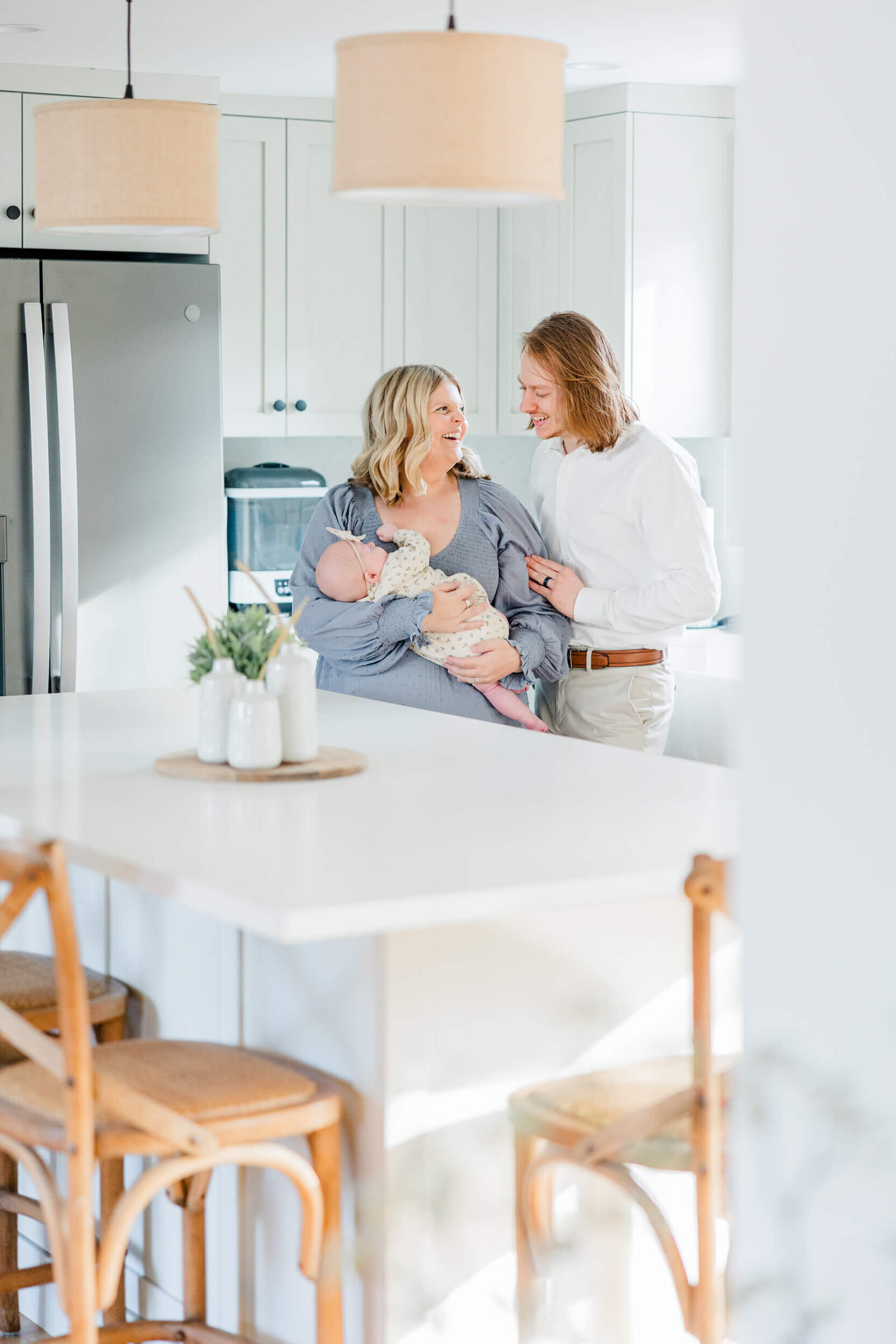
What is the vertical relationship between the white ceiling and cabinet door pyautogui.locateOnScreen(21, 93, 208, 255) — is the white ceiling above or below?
above

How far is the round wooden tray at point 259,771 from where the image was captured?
215 centimetres

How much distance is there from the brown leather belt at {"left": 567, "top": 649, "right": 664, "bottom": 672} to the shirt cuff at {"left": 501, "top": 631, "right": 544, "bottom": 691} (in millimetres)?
86

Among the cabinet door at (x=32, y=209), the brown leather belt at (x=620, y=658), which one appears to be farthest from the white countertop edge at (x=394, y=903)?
the cabinet door at (x=32, y=209)

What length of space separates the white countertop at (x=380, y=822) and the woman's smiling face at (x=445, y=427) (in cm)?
64

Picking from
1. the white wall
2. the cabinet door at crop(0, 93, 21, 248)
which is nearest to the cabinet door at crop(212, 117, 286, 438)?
the cabinet door at crop(0, 93, 21, 248)

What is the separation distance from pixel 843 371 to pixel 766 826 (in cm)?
18

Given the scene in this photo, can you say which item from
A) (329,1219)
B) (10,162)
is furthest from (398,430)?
(329,1219)

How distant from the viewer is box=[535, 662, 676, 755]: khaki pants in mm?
3096

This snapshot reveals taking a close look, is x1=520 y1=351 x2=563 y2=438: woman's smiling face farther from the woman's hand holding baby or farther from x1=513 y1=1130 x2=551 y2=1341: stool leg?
x1=513 y1=1130 x2=551 y2=1341: stool leg

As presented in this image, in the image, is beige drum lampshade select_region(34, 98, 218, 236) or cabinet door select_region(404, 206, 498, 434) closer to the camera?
beige drum lampshade select_region(34, 98, 218, 236)

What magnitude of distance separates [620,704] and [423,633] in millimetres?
416

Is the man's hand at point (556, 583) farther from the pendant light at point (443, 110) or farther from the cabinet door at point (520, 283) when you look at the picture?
the cabinet door at point (520, 283)

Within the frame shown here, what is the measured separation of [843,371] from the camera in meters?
0.61

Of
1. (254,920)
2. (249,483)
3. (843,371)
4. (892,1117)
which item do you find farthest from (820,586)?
(249,483)
